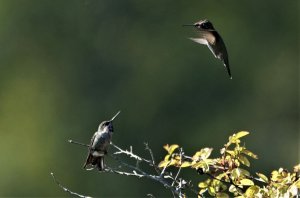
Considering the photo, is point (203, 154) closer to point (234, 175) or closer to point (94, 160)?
point (234, 175)

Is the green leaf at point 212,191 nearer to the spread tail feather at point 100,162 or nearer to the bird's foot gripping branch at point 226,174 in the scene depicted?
the bird's foot gripping branch at point 226,174

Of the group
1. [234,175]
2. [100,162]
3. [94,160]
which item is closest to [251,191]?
[234,175]

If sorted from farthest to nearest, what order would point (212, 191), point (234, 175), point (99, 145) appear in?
point (99, 145) < point (212, 191) < point (234, 175)

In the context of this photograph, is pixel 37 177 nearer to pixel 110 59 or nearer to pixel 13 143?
pixel 13 143

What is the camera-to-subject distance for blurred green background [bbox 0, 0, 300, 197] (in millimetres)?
24062

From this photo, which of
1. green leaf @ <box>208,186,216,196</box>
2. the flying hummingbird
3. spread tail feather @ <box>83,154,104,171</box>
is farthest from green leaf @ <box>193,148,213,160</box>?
spread tail feather @ <box>83,154,104,171</box>

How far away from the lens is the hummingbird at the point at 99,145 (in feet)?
20.6

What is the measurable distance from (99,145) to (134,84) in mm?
18806

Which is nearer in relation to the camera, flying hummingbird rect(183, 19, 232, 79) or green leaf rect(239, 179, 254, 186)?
green leaf rect(239, 179, 254, 186)

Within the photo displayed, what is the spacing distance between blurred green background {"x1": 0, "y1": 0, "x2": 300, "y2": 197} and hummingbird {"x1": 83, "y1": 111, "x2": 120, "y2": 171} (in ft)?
48.6

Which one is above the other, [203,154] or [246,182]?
[203,154]

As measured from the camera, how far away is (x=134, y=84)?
25.5 metres

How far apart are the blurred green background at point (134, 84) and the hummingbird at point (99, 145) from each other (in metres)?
14.8

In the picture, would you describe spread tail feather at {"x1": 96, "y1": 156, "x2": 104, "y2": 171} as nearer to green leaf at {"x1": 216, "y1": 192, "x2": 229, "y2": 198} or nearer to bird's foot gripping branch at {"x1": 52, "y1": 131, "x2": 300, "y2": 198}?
bird's foot gripping branch at {"x1": 52, "y1": 131, "x2": 300, "y2": 198}
